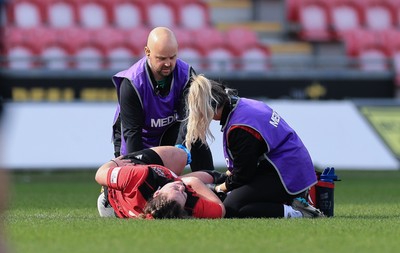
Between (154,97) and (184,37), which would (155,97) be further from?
(184,37)

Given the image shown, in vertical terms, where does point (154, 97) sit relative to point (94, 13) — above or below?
above

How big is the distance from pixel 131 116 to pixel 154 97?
1.02 feet

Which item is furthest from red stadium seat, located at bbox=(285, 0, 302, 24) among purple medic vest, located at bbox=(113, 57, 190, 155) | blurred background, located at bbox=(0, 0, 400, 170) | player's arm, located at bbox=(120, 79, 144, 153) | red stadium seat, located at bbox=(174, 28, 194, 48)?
player's arm, located at bbox=(120, 79, 144, 153)

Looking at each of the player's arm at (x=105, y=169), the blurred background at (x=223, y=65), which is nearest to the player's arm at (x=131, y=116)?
the player's arm at (x=105, y=169)

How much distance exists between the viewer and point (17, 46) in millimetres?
18656

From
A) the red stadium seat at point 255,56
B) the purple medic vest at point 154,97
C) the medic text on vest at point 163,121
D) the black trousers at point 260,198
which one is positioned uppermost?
the purple medic vest at point 154,97

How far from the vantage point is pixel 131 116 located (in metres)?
9.35

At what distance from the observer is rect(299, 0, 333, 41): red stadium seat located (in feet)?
69.7

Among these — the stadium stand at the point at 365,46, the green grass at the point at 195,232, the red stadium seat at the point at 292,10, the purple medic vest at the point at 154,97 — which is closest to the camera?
the green grass at the point at 195,232

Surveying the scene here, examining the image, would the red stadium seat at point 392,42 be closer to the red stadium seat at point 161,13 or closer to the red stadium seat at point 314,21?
the red stadium seat at point 314,21

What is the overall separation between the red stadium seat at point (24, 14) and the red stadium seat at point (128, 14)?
Answer: 4.85 feet

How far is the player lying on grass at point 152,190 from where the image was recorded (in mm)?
8281

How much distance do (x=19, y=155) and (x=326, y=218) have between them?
7.19 meters

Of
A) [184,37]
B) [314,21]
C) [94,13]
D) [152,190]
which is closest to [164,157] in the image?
[152,190]
